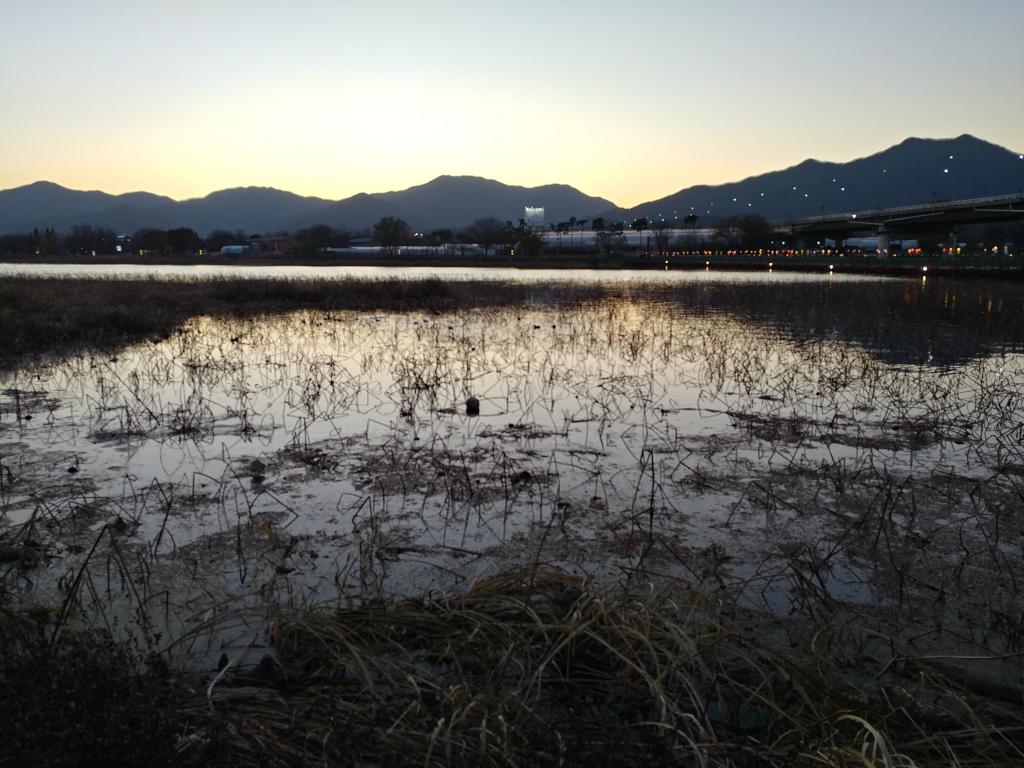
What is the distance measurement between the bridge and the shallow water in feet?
338

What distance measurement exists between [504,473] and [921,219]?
133 m

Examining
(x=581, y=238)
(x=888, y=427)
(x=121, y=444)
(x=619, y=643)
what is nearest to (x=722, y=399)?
(x=888, y=427)

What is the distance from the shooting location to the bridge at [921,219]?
9771 cm

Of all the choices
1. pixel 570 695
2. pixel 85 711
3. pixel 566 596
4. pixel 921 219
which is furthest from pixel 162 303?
pixel 921 219

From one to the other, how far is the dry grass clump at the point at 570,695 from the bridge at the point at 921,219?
370 feet

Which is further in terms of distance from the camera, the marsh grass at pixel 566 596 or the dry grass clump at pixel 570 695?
the marsh grass at pixel 566 596

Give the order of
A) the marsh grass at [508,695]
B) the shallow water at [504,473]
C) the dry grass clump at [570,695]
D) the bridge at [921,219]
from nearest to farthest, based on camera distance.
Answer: the marsh grass at [508,695], the dry grass clump at [570,695], the shallow water at [504,473], the bridge at [921,219]

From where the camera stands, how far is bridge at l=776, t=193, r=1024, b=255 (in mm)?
97713

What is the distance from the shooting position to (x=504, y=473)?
Result: 8117mm

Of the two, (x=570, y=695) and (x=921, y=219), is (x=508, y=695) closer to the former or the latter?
(x=570, y=695)

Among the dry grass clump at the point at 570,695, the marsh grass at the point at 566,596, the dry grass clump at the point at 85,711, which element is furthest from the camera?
the marsh grass at the point at 566,596

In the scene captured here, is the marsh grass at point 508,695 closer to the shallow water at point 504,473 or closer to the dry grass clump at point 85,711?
the dry grass clump at point 85,711

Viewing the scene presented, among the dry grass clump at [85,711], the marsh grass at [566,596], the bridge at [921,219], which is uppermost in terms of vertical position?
the bridge at [921,219]

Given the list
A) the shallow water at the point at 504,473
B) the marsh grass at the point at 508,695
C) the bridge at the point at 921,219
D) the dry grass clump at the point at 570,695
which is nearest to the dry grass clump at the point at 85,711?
the marsh grass at the point at 508,695
